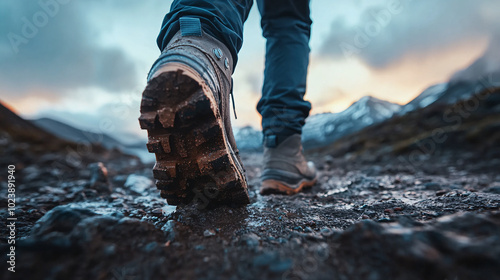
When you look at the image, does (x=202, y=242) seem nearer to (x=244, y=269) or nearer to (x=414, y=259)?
(x=244, y=269)

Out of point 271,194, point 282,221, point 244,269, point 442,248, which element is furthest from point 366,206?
point 244,269

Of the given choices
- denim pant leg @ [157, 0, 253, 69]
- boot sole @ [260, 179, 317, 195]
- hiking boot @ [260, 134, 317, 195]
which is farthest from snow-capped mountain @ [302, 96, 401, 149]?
denim pant leg @ [157, 0, 253, 69]

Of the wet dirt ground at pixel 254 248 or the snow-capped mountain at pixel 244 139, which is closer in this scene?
the wet dirt ground at pixel 254 248

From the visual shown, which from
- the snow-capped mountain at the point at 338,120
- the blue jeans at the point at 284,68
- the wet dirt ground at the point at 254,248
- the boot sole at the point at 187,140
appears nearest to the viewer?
the wet dirt ground at the point at 254,248

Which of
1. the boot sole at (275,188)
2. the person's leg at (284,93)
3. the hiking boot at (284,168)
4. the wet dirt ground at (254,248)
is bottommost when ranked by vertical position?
the wet dirt ground at (254,248)

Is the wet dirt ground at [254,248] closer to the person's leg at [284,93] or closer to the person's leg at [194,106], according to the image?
the person's leg at [194,106]

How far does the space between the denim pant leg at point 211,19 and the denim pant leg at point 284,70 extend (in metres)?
0.74

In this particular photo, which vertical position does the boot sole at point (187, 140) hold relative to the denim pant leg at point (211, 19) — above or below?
below

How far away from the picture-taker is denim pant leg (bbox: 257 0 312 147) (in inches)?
89.5

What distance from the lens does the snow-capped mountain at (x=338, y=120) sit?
10.5 feet

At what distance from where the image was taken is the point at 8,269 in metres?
0.71

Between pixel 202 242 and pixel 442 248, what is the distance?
0.91 metres

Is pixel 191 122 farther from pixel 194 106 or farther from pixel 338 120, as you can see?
pixel 338 120

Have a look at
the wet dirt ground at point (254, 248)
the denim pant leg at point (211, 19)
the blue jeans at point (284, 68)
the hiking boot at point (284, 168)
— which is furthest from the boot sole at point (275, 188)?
the denim pant leg at point (211, 19)
